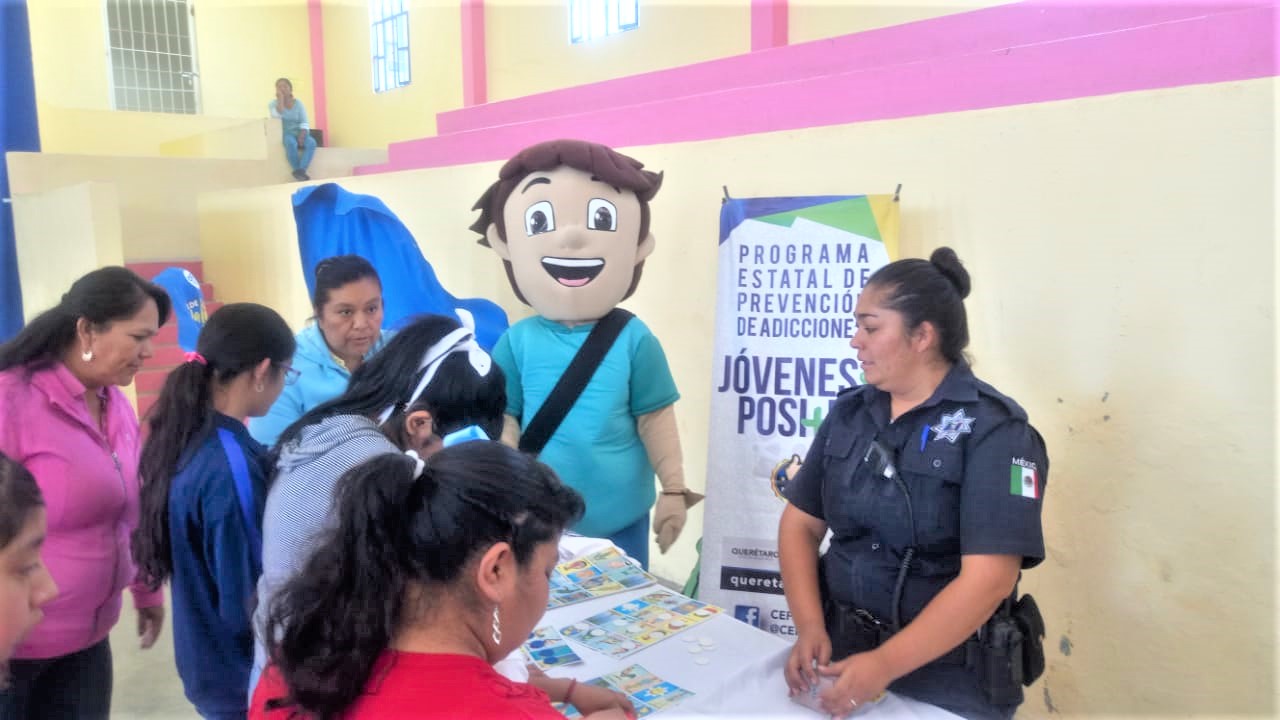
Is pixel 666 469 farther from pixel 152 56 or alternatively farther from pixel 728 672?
pixel 152 56

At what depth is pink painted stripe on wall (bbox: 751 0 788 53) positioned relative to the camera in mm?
4738

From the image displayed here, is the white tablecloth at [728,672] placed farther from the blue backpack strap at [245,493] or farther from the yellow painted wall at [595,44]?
the yellow painted wall at [595,44]

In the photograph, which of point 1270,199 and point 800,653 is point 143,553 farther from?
point 1270,199

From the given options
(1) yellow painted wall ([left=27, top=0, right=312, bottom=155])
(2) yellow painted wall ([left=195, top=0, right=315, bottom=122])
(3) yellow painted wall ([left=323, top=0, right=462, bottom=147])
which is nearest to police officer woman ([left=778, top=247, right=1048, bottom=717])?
(3) yellow painted wall ([left=323, top=0, right=462, bottom=147])

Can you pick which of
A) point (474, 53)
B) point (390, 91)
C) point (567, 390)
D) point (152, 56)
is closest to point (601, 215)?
point (567, 390)

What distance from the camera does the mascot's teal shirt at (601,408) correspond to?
100 inches

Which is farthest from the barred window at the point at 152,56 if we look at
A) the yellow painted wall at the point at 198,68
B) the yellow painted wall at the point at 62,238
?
the yellow painted wall at the point at 62,238

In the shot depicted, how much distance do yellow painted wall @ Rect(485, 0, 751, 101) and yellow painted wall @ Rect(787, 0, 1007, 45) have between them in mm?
421

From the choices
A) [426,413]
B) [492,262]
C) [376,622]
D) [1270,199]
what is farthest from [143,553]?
[492,262]

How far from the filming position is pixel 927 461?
1.54m

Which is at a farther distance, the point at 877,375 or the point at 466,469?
the point at 877,375

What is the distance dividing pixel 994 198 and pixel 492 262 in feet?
9.79

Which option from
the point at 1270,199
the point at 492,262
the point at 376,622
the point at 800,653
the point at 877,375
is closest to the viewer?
the point at 376,622

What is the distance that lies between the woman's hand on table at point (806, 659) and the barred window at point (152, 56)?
10765mm
